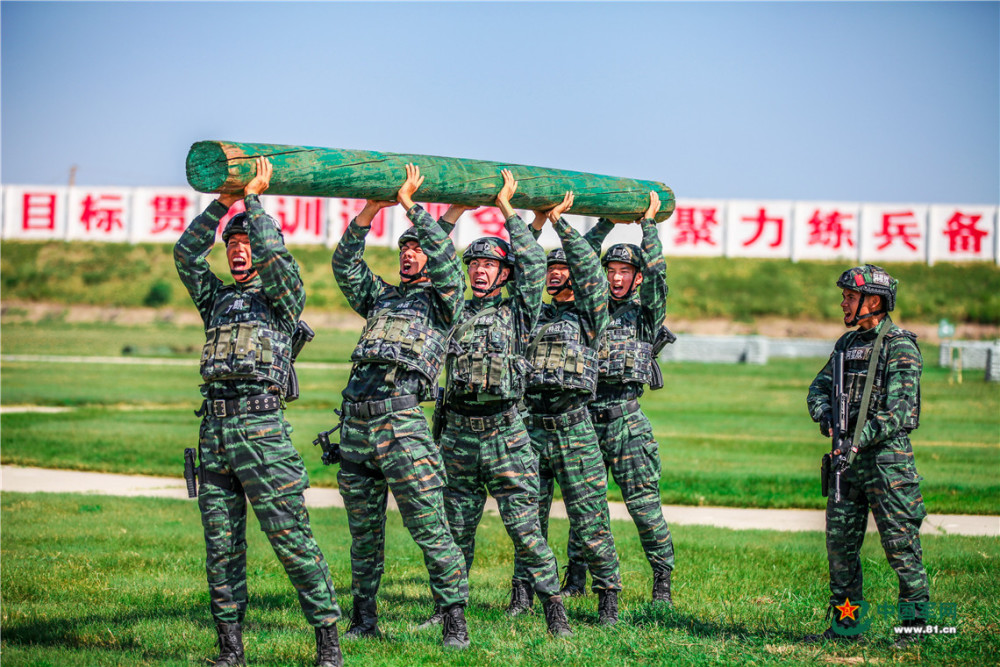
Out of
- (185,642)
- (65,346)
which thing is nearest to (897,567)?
(185,642)

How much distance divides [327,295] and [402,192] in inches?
1656

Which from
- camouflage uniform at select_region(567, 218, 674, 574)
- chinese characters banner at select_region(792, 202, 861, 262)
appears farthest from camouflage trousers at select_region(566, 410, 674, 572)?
chinese characters banner at select_region(792, 202, 861, 262)

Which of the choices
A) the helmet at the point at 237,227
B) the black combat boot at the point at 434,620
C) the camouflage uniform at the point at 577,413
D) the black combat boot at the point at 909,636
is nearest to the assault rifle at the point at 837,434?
the black combat boot at the point at 909,636

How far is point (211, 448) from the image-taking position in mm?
6320

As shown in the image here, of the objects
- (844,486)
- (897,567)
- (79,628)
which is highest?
(844,486)

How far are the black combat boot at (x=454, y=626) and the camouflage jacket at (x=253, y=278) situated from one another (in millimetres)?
1798

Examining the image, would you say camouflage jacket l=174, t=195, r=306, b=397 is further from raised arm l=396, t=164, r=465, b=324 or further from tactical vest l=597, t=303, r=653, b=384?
tactical vest l=597, t=303, r=653, b=384

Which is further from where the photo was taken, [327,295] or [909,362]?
[327,295]

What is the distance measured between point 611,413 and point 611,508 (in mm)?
5034

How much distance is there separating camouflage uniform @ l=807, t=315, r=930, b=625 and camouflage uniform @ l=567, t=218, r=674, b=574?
4.48 feet

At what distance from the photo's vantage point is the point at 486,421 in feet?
23.5

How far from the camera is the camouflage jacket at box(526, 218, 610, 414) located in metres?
7.52

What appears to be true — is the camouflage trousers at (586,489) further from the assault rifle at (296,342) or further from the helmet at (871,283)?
the helmet at (871,283)

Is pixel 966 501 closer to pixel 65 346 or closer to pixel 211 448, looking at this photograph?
pixel 211 448
